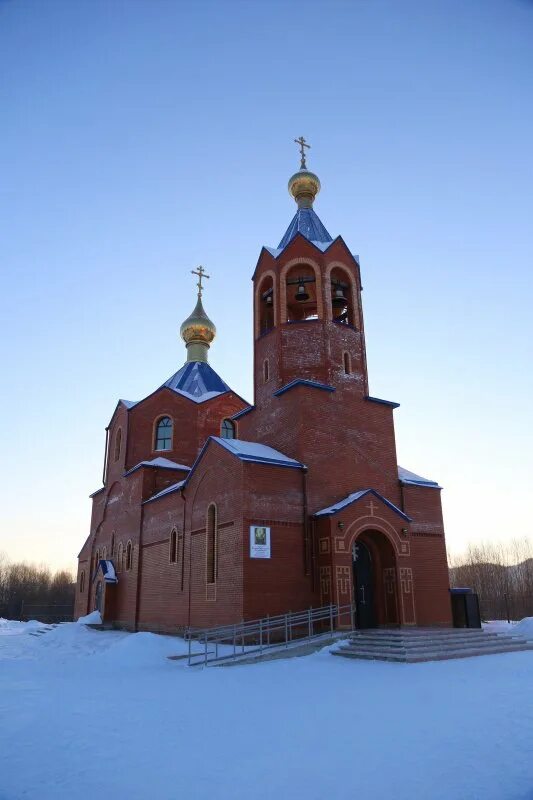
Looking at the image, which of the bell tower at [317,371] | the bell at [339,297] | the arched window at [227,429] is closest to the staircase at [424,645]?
the bell tower at [317,371]

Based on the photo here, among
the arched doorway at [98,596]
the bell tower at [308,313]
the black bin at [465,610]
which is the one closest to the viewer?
the black bin at [465,610]

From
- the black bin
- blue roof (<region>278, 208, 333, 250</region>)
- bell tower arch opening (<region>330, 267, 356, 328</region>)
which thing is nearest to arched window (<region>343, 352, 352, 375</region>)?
bell tower arch opening (<region>330, 267, 356, 328</region>)

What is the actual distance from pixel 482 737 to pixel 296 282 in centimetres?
1378

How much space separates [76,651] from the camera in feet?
50.8

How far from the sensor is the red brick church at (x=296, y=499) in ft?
44.2

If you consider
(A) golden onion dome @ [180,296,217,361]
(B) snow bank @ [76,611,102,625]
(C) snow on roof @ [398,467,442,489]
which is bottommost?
(B) snow bank @ [76,611,102,625]

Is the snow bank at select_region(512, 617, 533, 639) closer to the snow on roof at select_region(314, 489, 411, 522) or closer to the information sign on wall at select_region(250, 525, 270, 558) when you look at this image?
the snow on roof at select_region(314, 489, 411, 522)

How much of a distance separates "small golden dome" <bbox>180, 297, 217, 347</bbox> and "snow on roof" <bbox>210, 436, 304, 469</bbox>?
10.6 meters

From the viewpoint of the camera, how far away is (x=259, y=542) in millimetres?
13188

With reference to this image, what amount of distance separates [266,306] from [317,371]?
3382mm

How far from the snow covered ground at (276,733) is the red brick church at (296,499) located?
352 cm

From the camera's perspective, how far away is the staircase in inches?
407

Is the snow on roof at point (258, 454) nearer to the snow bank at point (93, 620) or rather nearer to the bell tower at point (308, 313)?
the bell tower at point (308, 313)

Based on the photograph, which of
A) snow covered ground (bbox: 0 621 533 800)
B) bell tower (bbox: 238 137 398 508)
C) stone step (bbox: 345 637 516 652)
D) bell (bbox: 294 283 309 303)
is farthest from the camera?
bell (bbox: 294 283 309 303)
